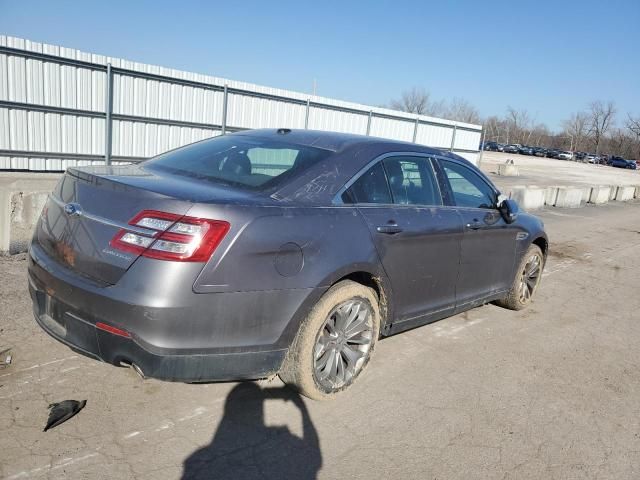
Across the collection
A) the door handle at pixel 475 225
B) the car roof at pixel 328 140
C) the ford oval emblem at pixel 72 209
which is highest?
the car roof at pixel 328 140

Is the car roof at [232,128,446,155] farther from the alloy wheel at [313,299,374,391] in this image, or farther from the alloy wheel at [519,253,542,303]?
the alloy wheel at [519,253,542,303]

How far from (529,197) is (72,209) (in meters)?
14.9

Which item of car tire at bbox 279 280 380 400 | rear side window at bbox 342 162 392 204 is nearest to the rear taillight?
car tire at bbox 279 280 380 400

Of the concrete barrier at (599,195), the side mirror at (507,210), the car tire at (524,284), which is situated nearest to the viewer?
the side mirror at (507,210)

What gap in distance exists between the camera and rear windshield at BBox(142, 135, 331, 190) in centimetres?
334

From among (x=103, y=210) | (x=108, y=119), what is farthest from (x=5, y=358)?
(x=108, y=119)

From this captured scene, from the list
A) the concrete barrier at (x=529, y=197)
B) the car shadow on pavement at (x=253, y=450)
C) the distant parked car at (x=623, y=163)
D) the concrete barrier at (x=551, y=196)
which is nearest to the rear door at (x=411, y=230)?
the car shadow on pavement at (x=253, y=450)

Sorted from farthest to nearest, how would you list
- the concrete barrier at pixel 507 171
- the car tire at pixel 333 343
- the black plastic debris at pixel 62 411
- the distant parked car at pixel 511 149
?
the distant parked car at pixel 511 149 < the concrete barrier at pixel 507 171 < the car tire at pixel 333 343 < the black plastic debris at pixel 62 411

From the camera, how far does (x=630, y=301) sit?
6.68 m

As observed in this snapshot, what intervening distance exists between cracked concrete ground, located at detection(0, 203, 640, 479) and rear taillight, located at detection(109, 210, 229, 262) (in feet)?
3.31

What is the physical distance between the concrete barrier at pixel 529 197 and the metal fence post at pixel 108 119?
34.8ft

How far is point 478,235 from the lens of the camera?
4.57 meters

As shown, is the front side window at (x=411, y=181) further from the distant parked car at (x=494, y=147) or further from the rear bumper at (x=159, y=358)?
the distant parked car at (x=494, y=147)

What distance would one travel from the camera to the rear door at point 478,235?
4.43 meters
